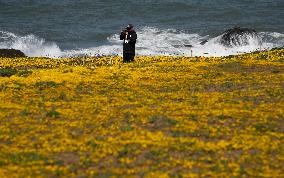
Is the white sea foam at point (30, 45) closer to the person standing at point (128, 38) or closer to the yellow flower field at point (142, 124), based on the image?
the person standing at point (128, 38)

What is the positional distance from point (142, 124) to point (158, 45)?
170 feet

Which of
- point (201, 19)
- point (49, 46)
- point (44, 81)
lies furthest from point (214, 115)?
point (201, 19)

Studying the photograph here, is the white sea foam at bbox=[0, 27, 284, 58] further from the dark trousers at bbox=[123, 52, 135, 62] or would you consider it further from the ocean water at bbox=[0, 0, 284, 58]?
the dark trousers at bbox=[123, 52, 135, 62]

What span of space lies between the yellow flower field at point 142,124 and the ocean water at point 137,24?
30.4 metres

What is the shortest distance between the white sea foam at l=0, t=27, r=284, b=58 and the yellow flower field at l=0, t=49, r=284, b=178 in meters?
32.8

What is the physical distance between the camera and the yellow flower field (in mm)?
15164

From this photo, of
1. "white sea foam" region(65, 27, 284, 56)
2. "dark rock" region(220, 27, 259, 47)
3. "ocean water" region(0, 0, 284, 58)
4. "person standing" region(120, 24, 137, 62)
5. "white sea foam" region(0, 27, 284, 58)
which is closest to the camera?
"person standing" region(120, 24, 137, 62)

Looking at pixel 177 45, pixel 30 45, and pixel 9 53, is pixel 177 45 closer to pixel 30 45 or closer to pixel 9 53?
pixel 30 45

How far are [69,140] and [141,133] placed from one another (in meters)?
2.62

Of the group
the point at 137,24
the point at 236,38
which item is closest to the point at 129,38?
the point at 236,38

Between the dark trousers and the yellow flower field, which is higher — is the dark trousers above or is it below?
above

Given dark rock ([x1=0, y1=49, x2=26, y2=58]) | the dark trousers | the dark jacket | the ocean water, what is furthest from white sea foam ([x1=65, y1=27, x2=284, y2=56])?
the dark jacket

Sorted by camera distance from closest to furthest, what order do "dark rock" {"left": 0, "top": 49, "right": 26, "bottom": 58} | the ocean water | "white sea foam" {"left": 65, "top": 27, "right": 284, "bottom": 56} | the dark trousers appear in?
the dark trousers, "dark rock" {"left": 0, "top": 49, "right": 26, "bottom": 58}, "white sea foam" {"left": 65, "top": 27, "right": 284, "bottom": 56}, the ocean water

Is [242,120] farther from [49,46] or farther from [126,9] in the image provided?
[126,9]
